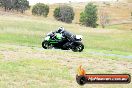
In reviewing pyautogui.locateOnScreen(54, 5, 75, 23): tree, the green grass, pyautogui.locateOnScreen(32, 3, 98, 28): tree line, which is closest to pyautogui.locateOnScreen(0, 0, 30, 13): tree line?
pyautogui.locateOnScreen(32, 3, 98, 28): tree line

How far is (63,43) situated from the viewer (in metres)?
29.9

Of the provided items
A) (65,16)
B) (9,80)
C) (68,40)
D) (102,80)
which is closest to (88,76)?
(102,80)

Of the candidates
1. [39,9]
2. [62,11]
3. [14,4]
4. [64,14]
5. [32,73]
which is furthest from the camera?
[39,9]

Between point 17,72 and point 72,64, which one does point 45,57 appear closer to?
point 72,64

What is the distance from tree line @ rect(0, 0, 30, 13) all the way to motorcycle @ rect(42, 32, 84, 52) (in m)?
85.7

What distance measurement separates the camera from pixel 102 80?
434 inches

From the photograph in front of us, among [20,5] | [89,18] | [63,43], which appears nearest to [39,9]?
[20,5]

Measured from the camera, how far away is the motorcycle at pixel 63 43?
29703mm

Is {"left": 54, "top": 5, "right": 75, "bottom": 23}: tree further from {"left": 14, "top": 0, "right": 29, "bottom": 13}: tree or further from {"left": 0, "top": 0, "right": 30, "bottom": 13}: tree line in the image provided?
{"left": 14, "top": 0, "right": 29, "bottom": 13}: tree

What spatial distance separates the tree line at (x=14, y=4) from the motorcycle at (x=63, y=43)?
85.7 metres

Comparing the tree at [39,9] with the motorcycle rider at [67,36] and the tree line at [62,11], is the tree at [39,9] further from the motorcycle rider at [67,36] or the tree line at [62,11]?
the motorcycle rider at [67,36]

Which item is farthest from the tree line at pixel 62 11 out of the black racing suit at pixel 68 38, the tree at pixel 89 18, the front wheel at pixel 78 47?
the front wheel at pixel 78 47

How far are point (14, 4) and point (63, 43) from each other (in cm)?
9049

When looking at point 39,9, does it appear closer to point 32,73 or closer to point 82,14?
point 82,14
